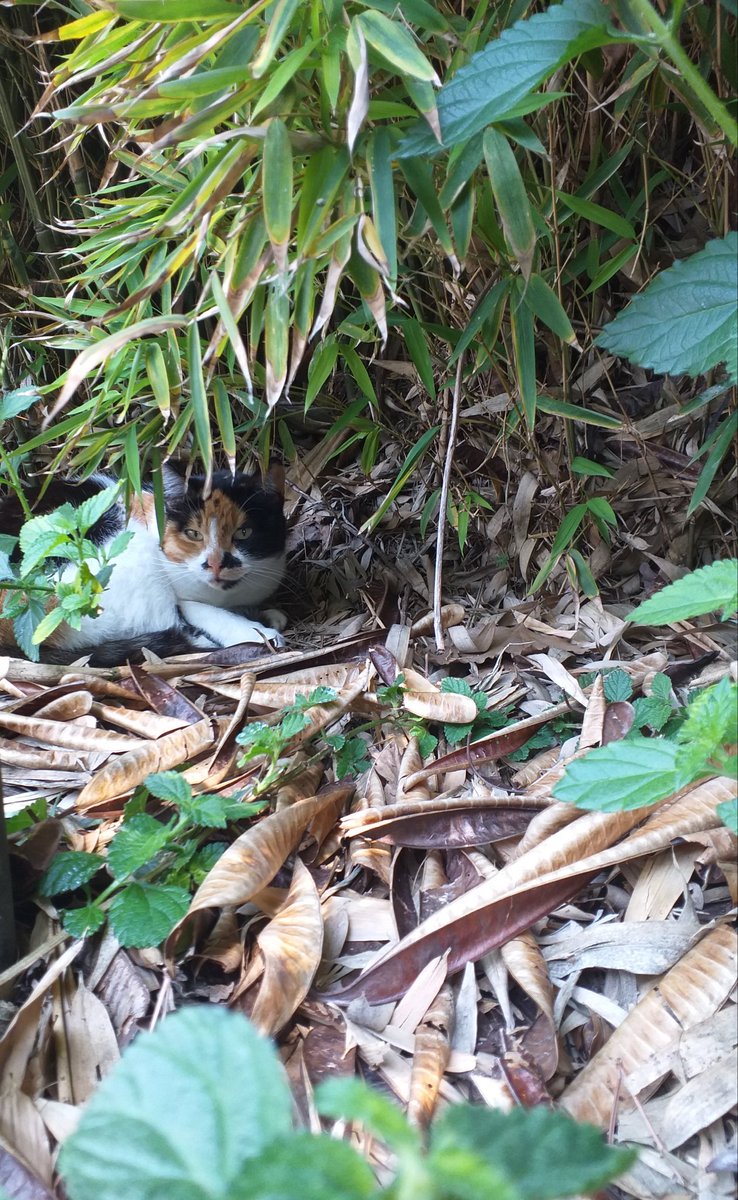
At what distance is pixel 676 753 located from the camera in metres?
0.89

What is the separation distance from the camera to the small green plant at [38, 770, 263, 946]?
1015 mm

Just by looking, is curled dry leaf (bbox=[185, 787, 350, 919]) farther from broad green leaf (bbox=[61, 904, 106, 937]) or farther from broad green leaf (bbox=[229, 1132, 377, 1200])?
broad green leaf (bbox=[229, 1132, 377, 1200])

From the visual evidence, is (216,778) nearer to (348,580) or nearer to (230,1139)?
(230,1139)

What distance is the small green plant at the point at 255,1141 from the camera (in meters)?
0.44

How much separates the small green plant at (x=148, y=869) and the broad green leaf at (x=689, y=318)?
780 mm

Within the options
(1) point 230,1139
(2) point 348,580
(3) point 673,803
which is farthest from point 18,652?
(1) point 230,1139

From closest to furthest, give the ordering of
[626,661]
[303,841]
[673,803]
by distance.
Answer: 1. [673,803]
2. [303,841]
3. [626,661]

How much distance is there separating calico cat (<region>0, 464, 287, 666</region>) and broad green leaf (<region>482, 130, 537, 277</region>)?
117 cm

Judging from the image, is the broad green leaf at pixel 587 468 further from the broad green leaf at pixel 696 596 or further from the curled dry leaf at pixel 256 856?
the curled dry leaf at pixel 256 856

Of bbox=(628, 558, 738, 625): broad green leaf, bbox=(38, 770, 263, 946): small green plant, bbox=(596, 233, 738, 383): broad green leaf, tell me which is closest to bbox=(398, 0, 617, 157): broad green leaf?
bbox=(596, 233, 738, 383): broad green leaf

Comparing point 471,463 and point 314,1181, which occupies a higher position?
point 314,1181

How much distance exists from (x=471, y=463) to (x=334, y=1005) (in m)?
1.35

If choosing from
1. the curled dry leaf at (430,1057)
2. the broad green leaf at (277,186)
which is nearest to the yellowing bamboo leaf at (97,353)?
the broad green leaf at (277,186)

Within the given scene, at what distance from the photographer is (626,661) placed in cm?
154
